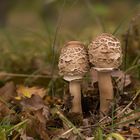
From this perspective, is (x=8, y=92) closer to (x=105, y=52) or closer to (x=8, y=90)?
(x=8, y=90)

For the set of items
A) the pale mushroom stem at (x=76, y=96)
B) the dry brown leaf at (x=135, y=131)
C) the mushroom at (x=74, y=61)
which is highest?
the mushroom at (x=74, y=61)

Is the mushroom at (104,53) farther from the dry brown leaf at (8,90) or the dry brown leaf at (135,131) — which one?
the dry brown leaf at (8,90)

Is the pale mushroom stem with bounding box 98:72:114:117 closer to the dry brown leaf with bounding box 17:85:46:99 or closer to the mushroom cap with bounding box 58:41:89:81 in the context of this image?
the mushroom cap with bounding box 58:41:89:81

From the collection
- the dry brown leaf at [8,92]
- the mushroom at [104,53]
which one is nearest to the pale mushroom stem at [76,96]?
the mushroom at [104,53]

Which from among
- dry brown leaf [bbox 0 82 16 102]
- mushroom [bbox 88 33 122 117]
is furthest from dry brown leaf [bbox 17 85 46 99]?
mushroom [bbox 88 33 122 117]

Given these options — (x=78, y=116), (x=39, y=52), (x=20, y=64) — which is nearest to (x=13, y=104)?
(x=78, y=116)

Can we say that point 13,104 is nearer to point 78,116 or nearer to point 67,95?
point 67,95

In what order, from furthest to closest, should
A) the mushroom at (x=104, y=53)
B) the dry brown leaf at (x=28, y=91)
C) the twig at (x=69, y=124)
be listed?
the dry brown leaf at (x=28, y=91), the mushroom at (x=104, y=53), the twig at (x=69, y=124)

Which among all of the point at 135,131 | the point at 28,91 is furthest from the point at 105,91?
the point at 28,91

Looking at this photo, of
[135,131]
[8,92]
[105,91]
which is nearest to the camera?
Answer: [135,131]
